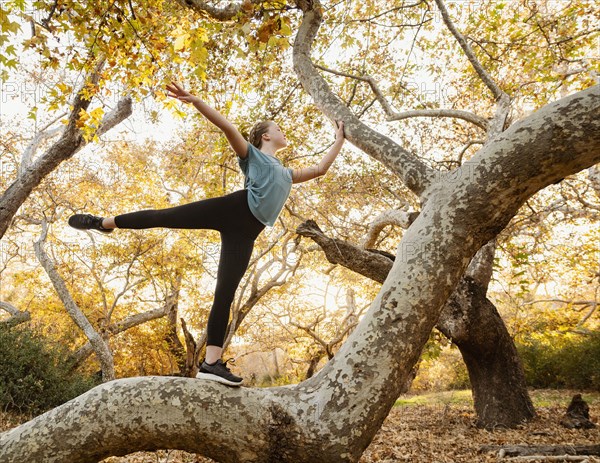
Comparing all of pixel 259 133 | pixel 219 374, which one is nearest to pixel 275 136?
pixel 259 133

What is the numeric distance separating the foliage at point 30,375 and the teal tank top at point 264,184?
25.1ft

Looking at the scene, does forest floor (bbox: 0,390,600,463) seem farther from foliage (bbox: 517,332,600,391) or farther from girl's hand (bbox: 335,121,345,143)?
foliage (bbox: 517,332,600,391)

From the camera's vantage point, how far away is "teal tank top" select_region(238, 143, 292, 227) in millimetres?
2773

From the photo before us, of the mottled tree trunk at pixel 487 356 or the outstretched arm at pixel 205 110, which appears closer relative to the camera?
the outstretched arm at pixel 205 110

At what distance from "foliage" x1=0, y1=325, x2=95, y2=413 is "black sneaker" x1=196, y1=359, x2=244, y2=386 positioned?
7.25 m

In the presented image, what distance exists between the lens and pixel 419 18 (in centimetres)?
798

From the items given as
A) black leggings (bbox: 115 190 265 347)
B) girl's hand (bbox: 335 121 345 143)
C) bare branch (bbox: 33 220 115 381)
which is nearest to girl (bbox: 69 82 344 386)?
black leggings (bbox: 115 190 265 347)

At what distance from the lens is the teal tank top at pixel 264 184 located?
2.77 metres

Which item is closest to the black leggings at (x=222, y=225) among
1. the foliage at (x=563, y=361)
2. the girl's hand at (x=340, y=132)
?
the girl's hand at (x=340, y=132)

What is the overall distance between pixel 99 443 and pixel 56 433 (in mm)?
228

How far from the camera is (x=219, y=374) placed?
2.48 meters

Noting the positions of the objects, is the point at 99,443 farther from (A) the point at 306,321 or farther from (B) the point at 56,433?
(A) the point at 306,321

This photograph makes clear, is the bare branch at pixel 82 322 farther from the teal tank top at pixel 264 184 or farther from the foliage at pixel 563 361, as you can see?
the foliage at pixel 563 361

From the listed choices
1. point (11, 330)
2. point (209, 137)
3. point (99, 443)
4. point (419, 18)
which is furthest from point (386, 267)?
point (11, 330)
